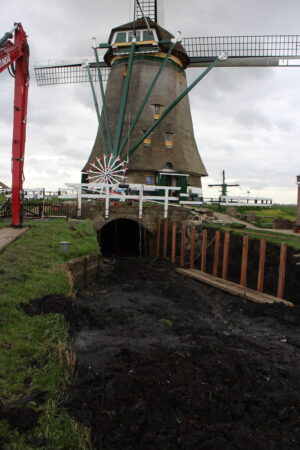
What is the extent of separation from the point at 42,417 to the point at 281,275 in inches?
392

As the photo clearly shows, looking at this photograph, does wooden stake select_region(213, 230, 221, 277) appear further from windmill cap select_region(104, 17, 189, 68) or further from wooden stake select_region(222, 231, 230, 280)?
windmill cap select_region(104, 17, 189, 68)

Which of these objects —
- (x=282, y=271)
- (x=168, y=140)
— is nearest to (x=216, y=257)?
(x=282, y=271)

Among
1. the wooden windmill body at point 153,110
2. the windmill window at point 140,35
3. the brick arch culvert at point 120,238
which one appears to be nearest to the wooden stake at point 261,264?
the brick arch culvert at point 120,238

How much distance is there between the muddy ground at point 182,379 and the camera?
15.4 ft

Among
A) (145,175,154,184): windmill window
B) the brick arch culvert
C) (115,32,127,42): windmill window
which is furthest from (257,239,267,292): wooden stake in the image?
(115,32,127,42): windmill window

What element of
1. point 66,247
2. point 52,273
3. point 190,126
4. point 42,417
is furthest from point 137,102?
point 42,417

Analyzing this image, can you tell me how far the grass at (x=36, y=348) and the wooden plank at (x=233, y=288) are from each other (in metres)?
6.35

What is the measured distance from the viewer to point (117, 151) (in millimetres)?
25656

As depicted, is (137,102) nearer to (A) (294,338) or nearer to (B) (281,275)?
(B) (281,275)

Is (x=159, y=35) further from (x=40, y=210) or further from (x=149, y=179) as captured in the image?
(x=40, y=210)

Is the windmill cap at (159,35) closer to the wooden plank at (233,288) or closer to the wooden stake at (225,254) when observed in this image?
the wooden stake at (225,254)

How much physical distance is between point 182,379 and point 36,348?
99.4 inches

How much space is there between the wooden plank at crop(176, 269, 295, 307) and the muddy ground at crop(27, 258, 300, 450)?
2.95ft

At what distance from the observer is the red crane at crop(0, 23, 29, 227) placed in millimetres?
13750
